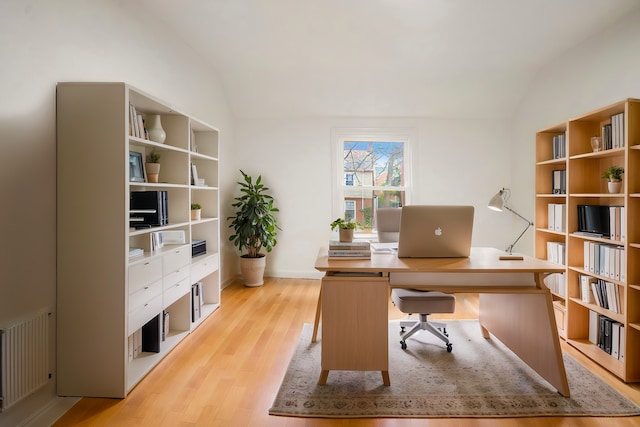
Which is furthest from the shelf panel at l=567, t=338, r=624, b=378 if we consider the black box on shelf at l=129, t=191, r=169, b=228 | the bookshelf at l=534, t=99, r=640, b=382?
the black box on shelf at l=129, t=191, r=169, b=228

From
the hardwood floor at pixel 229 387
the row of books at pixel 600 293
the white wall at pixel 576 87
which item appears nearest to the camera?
the hardwood floor at pixel 229 387

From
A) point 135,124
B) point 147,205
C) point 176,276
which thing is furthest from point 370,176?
point 135,124

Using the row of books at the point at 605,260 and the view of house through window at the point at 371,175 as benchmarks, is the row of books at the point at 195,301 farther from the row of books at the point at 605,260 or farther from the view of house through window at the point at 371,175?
the row of books at the point at 605,260

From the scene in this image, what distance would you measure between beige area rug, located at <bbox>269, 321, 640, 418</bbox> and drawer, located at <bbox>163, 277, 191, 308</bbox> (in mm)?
1056

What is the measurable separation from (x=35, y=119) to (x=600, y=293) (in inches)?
152

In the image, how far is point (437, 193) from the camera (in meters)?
5.16

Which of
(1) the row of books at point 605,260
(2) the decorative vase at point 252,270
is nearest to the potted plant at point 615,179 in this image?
(1) the row of books at point 605,260

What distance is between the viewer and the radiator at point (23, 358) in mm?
1669

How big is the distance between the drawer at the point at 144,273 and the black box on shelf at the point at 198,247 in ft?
2.52

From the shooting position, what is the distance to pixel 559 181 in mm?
3189

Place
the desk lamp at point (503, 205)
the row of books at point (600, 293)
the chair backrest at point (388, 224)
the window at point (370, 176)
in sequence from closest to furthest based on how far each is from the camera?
the row of books at point (600, 293) < the desk lamp at point (503, 205) < the chair backrest at point (388, 224) < the window at point (370, 176)

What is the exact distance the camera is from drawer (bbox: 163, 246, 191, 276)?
271 cm

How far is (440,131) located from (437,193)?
35.1 inches

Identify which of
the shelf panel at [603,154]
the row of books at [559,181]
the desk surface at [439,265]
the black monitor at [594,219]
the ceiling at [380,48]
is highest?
the ceiling at [380,48]
